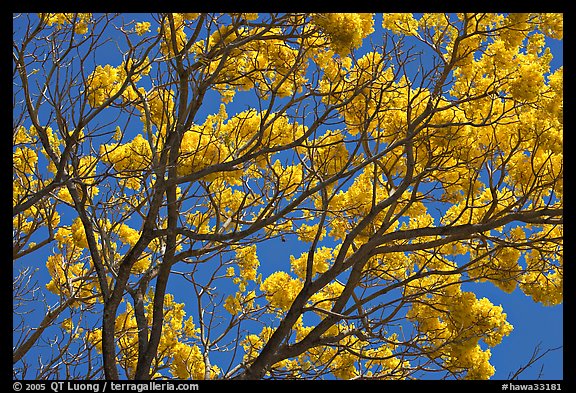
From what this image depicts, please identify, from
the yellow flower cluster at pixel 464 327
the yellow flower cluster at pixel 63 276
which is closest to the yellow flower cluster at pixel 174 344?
the yellow flower cluster at pixel 63 276

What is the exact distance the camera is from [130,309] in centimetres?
731

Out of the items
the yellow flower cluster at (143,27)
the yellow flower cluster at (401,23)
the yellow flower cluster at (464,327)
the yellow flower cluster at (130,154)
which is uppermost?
the yellow flower cluster at (143,27)

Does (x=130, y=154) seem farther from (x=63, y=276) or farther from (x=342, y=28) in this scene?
(x=342, y=28)

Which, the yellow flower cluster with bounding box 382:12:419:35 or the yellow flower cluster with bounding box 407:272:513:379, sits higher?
the yellow flower cluster with bounding box 382:12:419:35

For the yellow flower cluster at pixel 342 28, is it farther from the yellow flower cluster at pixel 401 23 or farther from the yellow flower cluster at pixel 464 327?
the yellow flower cluster at pixel 464 327

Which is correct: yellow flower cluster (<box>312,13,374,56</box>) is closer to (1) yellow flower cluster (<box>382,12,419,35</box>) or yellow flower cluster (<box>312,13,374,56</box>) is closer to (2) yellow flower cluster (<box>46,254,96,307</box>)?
(1) yellow flower cluster (<box>382,12,419,35</box>)

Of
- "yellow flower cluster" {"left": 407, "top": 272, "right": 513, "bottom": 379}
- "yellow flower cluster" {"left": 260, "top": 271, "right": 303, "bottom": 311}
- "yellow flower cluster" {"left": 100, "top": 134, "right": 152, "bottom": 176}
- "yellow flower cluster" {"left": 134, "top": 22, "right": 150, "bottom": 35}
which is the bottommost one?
"yellow flower cluster" {"left": 407, "top": 272, "right": 513, "bottom": 379}

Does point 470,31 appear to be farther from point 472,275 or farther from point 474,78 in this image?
point 472,275

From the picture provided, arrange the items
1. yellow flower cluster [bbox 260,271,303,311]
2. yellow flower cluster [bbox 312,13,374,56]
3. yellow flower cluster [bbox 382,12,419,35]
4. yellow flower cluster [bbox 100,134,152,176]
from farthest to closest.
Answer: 1. yellow flower cluster [bbox 260,271,303,311]
2. yellow flower cluster [bbox 100,134,152,176]
3. yellow flower cluster [bbox 382,12,419,35]
4. yellow flower cluster [bbox 312,13,374,56]

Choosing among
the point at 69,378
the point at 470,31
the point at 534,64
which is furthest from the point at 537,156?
the point at 69,378

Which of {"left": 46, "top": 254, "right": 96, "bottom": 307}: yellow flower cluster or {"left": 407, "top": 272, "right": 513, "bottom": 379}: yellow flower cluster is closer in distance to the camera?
{"left": 407, "top": 272, "right": 513, "bottom": 379}: yellow flower cluster

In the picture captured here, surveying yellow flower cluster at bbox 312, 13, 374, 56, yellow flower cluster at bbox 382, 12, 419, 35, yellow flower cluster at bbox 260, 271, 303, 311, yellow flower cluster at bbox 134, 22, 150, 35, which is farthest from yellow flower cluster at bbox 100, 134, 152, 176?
yellow flower cluster at bbox 382, 12, 419, 35

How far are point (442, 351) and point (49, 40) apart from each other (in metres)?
4.09
